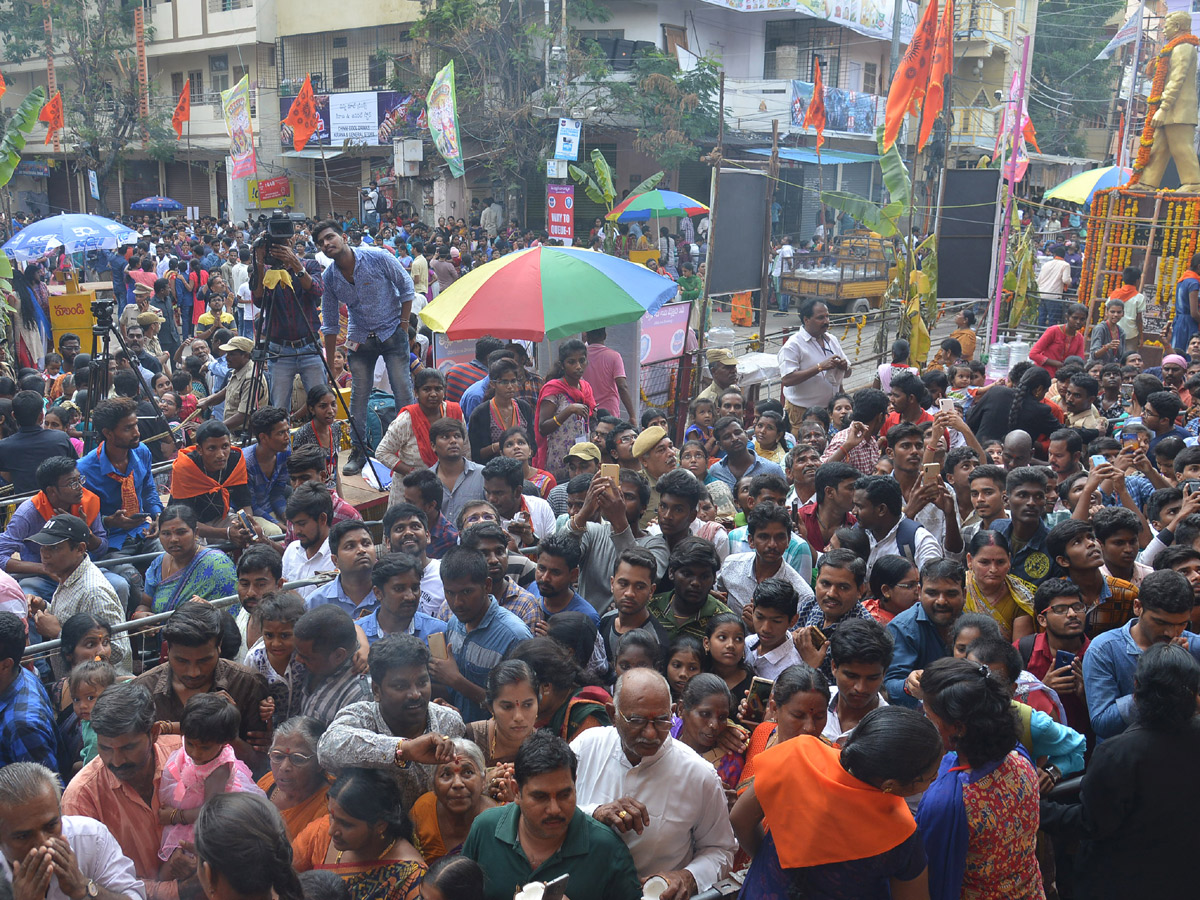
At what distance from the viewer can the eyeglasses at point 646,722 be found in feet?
10.6

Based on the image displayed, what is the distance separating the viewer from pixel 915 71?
12.3 m

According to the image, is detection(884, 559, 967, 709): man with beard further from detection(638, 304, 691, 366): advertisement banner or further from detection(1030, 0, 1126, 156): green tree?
detection(1030, 0, 1126, 156): green tree

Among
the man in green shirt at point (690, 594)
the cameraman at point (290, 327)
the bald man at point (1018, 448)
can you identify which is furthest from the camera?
the cameraman at point (290, 327)

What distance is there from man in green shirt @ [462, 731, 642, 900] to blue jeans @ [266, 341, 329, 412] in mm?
4976

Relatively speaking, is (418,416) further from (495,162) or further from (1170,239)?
(495,162)

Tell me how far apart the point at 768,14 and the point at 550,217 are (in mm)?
17469

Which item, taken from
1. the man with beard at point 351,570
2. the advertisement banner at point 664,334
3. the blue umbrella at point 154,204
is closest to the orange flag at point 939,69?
the advertisement banner at point 664,334

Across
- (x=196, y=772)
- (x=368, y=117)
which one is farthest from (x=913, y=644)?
(x=368, y=117)

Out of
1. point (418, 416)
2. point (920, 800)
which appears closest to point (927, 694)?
point (920, 800)

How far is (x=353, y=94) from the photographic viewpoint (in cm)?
2927

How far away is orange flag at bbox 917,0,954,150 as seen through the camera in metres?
12.1

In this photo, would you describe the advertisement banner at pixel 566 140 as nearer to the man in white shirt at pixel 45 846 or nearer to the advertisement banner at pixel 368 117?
the advertisement banner at pixel 368 117

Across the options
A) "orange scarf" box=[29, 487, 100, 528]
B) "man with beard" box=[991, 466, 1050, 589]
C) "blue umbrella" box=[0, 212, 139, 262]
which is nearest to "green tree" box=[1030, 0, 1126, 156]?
"blue umbrella" box=[0, 212, 139, 262]

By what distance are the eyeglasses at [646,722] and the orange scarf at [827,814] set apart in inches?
19.3
